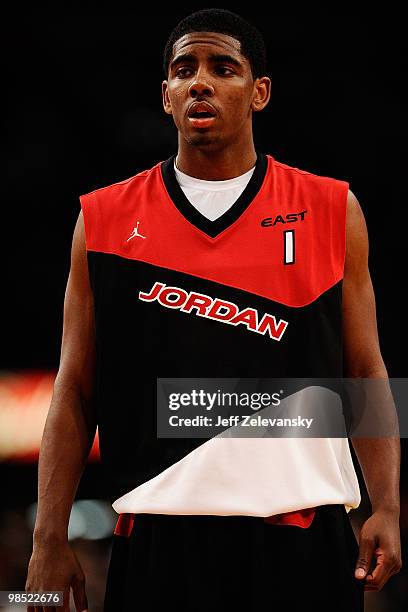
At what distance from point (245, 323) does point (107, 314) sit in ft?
1.07

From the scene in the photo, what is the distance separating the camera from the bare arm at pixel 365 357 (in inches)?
89.7

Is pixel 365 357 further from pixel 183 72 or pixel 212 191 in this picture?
pixel 183 72

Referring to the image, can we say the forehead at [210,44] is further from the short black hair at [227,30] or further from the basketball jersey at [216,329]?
the basketball jersey at [216,329]

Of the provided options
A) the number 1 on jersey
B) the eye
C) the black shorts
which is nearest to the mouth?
the eye

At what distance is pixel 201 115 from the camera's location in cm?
241

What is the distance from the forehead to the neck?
222 mm

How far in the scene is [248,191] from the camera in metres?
2.45

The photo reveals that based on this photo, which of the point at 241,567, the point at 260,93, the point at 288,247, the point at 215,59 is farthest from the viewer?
the point at 260,93

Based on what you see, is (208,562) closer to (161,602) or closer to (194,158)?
(161,602)

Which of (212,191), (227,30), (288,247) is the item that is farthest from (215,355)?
(227,30)

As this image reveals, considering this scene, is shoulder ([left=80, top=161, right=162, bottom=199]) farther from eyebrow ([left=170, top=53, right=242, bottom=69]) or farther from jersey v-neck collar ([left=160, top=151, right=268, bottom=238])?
eyebrow ([left=170, top=53, right=242, bottom=69])

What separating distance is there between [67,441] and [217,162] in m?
0.77

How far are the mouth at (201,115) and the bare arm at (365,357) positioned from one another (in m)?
0.38

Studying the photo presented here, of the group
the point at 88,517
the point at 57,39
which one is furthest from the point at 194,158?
the point at 88,517
